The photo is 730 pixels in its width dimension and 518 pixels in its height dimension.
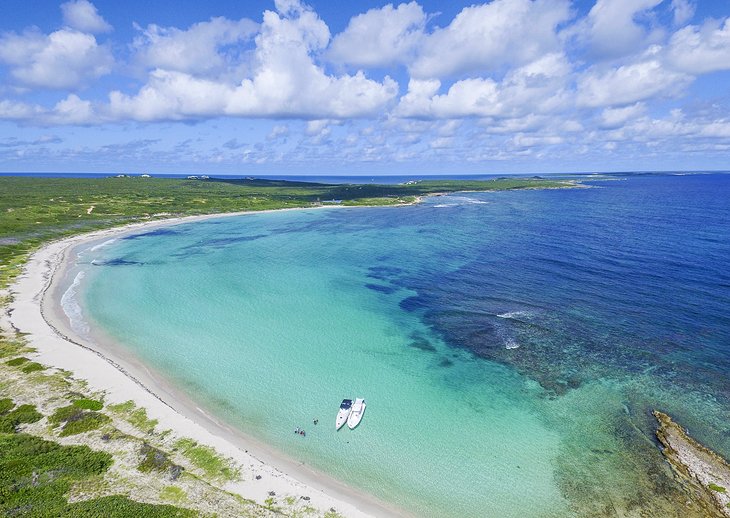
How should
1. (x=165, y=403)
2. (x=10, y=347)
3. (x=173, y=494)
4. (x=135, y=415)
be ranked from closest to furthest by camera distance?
1. (x=173, y=494)
2. (x=135, y=415)
3. (x=165, y=403)
4. (x=10, y=347)

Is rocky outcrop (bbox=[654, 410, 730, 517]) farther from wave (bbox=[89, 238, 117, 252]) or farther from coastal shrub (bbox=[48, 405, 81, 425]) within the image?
wave (bbox=[89, 238, 117, 252])

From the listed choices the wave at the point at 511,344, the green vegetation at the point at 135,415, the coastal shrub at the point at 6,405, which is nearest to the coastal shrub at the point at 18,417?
the coastal shrub at the point at 6,405

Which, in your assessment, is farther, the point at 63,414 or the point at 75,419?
the point at 63,414

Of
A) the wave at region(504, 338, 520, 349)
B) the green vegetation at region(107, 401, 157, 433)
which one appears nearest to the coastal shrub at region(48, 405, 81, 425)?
the green vegetation at region(107, 401, 157, 433)

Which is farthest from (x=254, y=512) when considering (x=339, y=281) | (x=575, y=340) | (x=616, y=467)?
(x=339, y=281)

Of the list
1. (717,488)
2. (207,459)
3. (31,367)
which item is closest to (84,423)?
(207,459)

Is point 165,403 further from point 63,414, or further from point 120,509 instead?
point 120,509
